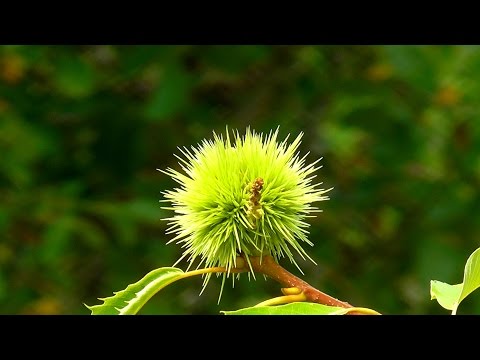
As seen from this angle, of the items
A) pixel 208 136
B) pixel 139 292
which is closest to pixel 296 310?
pixel 139 292

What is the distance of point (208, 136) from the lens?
371cm

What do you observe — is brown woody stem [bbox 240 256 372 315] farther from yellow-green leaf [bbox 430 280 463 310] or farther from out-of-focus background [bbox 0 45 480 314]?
out-of-focus background [bbox 0 45 480 314]

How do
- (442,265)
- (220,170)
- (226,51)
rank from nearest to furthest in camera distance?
(220,170), (442,265), (226,51)

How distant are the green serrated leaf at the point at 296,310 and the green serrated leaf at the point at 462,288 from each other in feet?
0.49

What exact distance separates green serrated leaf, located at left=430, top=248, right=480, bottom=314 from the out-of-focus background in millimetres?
2067

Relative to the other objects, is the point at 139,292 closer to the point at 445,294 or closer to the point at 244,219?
the point at 244,219

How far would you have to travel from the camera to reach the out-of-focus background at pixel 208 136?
328 centimetres

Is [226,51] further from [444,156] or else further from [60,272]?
[60,272]

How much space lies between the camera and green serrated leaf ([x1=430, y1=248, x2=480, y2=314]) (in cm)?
99

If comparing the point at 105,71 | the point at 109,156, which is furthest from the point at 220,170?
the point at 105,71

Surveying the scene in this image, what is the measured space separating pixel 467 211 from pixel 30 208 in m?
1.81

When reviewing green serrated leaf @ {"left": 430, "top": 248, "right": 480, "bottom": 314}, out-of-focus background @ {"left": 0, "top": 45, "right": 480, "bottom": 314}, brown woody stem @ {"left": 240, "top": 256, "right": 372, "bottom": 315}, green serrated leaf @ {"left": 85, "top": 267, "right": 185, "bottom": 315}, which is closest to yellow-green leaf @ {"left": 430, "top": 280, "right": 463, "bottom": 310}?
green serrated leaf @ {"left": 430, "top": 248, "right": 480, "bottom": 314}

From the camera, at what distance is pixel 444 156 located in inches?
135

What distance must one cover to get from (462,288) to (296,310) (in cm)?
24
